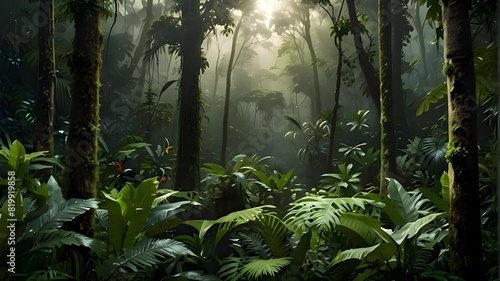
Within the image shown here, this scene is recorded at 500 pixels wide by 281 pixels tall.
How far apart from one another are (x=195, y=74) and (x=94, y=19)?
3.10 meters

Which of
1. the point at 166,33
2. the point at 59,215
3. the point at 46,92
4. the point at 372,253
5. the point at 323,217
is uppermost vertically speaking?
the point at 166,33

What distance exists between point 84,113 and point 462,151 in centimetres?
308

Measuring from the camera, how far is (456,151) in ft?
10.2

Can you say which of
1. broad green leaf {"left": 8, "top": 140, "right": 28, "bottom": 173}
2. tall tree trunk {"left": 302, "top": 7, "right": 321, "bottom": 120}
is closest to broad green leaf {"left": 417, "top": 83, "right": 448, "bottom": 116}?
broad green leaf {"left": 8, "top": 140, "right": 28, "bottom": 173}

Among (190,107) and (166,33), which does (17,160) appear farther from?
(166,33)

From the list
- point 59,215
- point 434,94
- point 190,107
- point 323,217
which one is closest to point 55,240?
point 59,215

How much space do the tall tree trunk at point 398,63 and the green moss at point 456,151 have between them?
6.38 meters

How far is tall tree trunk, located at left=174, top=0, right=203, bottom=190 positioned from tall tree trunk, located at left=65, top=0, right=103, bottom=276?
105 inches

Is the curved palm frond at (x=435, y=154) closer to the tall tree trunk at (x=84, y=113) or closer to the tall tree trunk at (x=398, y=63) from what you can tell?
the tall tree trunk at (x=398, y=63)

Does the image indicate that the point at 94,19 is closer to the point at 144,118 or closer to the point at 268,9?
the point at 144,118

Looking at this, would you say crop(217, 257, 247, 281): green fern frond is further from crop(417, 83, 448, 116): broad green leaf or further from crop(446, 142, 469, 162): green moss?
crop(417, 83, 448, 116): broad green leaf

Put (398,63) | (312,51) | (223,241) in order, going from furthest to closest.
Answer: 1. (312,51)
2. (398,63)
3. (223,241)

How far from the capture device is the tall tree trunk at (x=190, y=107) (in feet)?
20.7

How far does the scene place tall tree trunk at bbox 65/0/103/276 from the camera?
3.53 metres
